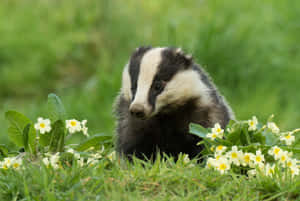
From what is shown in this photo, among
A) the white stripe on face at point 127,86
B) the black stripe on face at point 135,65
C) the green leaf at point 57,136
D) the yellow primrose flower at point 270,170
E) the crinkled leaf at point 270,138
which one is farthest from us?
the white stripe on face at point 127,86

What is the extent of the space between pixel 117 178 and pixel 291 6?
6172 millimetres

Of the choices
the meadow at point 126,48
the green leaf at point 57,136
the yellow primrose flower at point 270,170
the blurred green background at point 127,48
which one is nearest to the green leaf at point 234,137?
the yellow primrose flower at point 270,170

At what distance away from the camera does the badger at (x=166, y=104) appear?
422 centimetres

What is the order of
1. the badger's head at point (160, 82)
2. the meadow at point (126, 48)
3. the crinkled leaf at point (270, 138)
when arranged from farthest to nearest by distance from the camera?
the meadow at point (126, 48) → the badger's head at point (160, 82) → the crinkled leaf at point (270, 138)

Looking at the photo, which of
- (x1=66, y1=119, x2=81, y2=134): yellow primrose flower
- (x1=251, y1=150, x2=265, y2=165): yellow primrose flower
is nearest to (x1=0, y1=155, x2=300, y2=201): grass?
(x1=251, y1=150, x2=265, y2=165): yellow primrose flower

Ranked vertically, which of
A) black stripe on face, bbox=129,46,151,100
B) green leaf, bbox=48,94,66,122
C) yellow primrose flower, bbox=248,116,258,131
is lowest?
yellow primrose flower, bbox=248,116,258,131

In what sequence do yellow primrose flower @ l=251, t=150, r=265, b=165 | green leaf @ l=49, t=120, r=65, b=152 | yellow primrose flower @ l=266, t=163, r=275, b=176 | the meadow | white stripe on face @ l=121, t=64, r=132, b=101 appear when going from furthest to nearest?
the meadow, white stripe on face @ l=121, t=64, r=132, b=101, green leaf @ l=49, t=120, r=65, b=152, yellow primrose flower @ l=251, t=150, r=265, b=165, yellow primrose flower @ l=266, t=163, r=275, b=176

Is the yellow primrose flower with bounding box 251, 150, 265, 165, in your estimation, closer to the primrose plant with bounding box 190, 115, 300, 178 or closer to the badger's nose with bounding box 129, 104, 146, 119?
the primrose plant with bounding box 190, 115, 300, 178

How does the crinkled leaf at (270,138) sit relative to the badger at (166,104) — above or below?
below

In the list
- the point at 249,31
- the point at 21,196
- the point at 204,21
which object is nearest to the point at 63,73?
the point at 204,21

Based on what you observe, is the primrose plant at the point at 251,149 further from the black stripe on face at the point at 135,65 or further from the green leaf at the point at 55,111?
the green leaf at the point at 55,111

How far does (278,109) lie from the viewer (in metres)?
7.35

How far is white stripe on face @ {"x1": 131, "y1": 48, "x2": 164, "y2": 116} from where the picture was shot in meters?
4.06

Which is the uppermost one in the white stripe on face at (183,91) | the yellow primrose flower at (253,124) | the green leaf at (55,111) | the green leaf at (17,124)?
the white stripe on face at (183,91)
